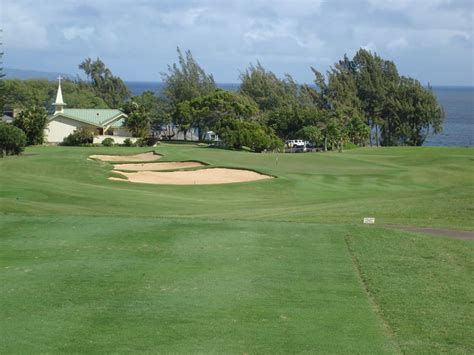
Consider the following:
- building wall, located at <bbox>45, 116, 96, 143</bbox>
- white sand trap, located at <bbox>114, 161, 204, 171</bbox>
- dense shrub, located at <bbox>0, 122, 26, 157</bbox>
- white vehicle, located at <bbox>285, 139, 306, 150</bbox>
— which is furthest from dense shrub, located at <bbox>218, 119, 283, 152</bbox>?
white sand trap, located at <bbox>114, 161, 204, 171</bbox>

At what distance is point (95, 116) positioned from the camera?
305 ft

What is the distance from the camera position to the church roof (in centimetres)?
8981

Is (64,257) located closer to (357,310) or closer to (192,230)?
(192,230)

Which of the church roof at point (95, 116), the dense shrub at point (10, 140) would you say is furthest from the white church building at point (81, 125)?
the dense shrub at point (10, 140)

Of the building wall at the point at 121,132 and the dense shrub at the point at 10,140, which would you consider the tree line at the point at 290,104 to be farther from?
the dense shrub at the point at 10,140

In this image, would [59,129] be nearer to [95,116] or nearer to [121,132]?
[95,116]

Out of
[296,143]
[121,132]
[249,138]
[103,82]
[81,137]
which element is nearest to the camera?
[249,138]

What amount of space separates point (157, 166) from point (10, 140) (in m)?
15.7

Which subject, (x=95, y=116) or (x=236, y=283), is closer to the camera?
(x=236, y=283)

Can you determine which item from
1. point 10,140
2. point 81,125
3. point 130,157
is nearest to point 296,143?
point 81,125

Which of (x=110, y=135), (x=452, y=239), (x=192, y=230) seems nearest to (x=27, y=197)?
(x=192, y=230)

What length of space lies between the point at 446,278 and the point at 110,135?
79.7 m

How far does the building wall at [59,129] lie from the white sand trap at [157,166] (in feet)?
132

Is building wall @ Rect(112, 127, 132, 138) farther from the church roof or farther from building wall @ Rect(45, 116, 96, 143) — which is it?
building wall @ Rect(45, 116, 96, 143)
